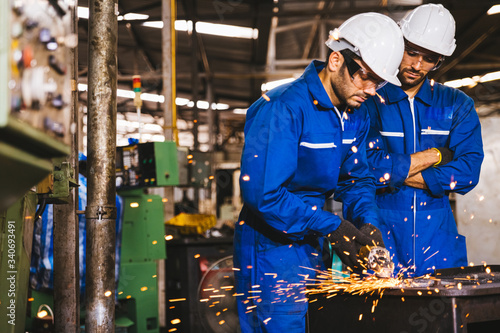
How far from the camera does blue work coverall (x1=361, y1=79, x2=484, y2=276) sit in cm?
253

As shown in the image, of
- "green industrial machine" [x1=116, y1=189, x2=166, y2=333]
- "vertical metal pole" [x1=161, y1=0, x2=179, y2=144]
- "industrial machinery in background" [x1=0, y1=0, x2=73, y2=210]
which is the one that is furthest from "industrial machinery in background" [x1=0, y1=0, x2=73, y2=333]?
"vertical metal pole" [x1=161, y1=0, x2=179, y2=144]

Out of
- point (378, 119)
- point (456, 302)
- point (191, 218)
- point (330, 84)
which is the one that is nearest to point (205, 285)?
point (191, 218)

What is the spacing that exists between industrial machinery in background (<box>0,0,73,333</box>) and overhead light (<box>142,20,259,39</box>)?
785cm

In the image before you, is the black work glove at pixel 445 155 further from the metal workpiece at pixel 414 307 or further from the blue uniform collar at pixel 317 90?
the blue uniform collar at pixel 317 90

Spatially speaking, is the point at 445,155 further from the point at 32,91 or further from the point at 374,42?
the point at 32,91

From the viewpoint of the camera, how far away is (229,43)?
32.1ft

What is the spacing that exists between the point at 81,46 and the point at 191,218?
6.64 m

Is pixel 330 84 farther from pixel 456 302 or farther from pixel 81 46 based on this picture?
pixel 81 46

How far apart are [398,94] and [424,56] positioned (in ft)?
0.68

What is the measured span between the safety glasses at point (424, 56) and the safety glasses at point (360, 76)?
53 cm

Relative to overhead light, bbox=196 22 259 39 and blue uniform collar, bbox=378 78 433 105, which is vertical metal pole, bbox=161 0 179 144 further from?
overhead light, bbox=196 22 259 39

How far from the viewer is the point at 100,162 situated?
2086 millimetres

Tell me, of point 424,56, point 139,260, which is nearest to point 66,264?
point 139,260

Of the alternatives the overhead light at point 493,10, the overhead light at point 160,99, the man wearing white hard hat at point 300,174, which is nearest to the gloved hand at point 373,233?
the man wearing white hard hat at point 300,174
